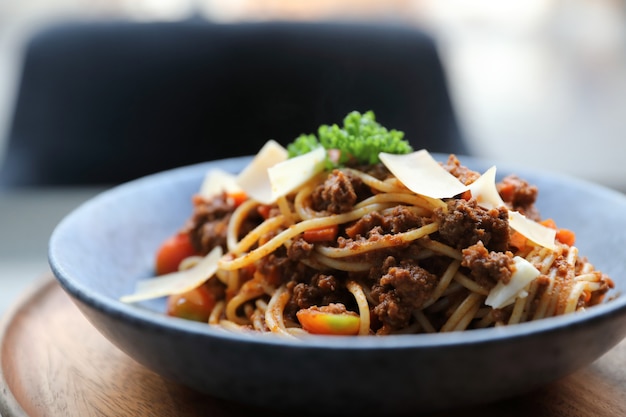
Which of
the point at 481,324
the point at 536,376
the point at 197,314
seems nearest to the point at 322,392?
the point at 536,376

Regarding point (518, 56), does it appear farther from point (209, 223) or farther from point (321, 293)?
point (321, 293)

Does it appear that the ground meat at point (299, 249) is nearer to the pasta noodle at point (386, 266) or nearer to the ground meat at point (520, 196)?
the pasta noodle at point (386, 266)

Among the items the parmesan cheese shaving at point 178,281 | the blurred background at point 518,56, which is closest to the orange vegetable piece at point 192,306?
the parmesan cheese shaving at point 178,281

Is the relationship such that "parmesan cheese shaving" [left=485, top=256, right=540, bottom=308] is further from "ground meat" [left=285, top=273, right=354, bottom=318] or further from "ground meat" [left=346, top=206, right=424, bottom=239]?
"ground meat" [left=285, top=273, right=354, bottom=318]

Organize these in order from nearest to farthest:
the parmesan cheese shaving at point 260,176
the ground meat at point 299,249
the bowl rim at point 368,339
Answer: the bowl rim at point 368,339 < the ground meat at point 299,249 < the parmesan cheese shaving at point 260,176

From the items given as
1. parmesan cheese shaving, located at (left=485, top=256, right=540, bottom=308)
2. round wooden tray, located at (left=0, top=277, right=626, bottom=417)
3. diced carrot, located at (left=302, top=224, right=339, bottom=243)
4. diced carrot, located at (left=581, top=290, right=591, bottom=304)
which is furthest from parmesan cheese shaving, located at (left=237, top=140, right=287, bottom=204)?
diced carrot, located at (left=581, top=290, right=591, bottom=304)

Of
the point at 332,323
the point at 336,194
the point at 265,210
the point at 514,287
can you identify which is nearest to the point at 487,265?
the point at 514,287

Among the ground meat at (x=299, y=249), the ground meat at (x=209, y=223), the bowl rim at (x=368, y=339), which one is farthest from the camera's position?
the ground meat at (x=209, y=223)

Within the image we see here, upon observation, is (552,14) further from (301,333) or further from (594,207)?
(301,333)
